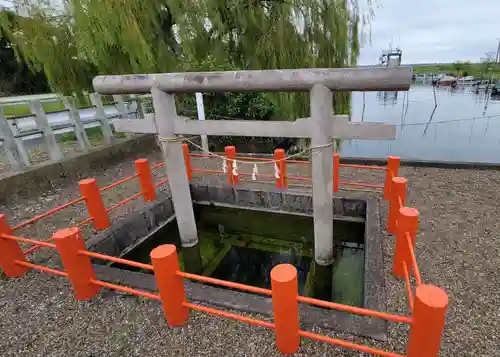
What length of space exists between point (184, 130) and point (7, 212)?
13.9 feet

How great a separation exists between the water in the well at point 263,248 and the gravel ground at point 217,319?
2.51ft

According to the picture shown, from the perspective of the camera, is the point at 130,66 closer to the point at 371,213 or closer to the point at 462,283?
the point at 371,213

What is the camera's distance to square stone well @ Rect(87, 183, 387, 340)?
2.58m

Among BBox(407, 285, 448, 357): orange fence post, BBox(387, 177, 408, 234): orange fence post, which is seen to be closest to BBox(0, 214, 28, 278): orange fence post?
BBox(407, 285, 448, 357): orange fence post

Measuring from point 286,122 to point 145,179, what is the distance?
10.3 ft

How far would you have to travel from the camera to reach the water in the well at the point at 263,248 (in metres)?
4.16

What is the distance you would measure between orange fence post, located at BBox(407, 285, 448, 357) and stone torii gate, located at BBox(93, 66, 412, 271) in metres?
1.59

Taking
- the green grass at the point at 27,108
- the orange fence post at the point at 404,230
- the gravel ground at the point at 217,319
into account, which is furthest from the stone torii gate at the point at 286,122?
the green grass at the point at 27,108

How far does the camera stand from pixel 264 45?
5.89 meters

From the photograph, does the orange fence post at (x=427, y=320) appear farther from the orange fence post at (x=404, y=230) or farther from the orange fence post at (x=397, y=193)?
the orange fence post at (x=397, y=193)

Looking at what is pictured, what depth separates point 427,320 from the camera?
1.73 meters

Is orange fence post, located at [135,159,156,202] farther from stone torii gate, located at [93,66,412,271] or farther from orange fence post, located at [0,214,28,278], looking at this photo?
orange fence post, located at [0,214,28,278]

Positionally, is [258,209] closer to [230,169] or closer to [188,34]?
[230,169]

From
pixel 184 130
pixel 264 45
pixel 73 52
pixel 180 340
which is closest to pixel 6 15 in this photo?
pixel 73 52
